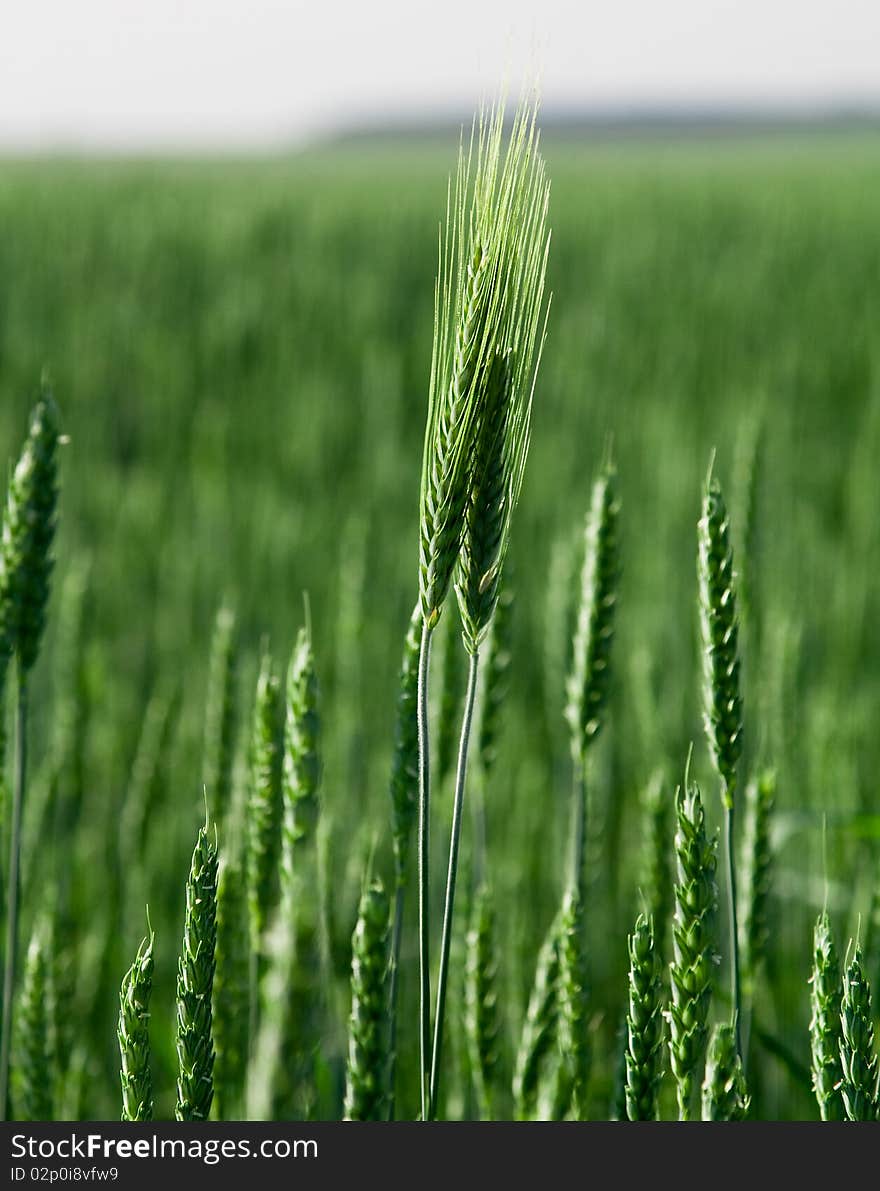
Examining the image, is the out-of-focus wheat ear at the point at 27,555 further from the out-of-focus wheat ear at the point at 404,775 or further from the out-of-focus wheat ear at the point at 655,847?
the out-of-focus wheat ear at the point at 655,847

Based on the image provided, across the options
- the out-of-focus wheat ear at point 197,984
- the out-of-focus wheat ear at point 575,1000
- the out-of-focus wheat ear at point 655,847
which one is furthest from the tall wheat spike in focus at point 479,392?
the out-of-focus wheat ear at point 655,847

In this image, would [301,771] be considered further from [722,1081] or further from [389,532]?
[389,532]

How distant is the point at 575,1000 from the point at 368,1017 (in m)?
0.21

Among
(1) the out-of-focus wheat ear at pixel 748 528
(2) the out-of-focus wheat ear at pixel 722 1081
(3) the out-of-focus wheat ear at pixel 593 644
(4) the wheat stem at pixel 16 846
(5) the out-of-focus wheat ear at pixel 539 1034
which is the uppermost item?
(1) the out-of-focus wheat ear at pixel 748 528

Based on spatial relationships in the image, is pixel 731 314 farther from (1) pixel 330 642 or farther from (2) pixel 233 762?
(2) pixel 233 762

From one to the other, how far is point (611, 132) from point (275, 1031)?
210 ft

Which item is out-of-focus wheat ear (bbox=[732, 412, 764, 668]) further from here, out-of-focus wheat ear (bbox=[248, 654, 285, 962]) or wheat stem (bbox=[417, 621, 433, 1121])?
wheat stem (bbox=[417, 621, 433, 1121])

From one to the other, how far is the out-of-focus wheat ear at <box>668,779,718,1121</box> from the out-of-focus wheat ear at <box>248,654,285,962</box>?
331mm

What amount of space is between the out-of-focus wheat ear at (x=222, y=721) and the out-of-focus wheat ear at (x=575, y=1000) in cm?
40

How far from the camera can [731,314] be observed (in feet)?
22.4

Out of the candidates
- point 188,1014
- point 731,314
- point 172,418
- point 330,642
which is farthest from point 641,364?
point 188,1014

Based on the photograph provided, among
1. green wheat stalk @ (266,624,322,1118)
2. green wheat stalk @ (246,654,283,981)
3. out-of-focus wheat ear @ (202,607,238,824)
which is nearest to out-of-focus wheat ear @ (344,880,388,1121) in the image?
green wheat stalk @ (266,624,322,1118)

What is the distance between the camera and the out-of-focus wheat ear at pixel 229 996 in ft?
3.19

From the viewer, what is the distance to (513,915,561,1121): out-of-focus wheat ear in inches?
38.6
